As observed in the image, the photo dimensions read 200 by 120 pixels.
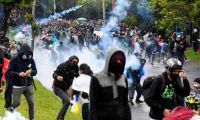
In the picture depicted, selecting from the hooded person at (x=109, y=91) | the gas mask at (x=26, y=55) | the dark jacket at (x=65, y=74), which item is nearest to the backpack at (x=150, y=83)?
the hooded person at (x=109, y=91)

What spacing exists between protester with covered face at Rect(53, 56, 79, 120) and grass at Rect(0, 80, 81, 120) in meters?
0.83

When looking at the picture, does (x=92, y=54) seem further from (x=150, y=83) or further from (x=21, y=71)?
(x=150, y=83)

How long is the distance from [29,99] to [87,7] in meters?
51.7

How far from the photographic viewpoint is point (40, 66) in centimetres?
2439

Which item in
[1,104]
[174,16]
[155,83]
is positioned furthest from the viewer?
[174,16]

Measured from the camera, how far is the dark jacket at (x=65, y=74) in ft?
35.9

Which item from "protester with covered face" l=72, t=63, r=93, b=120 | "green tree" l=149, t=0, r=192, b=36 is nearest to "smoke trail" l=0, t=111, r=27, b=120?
"protester with covered face" l=72, t=63, r=93, b=120

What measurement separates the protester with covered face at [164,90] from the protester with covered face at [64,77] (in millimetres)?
4064

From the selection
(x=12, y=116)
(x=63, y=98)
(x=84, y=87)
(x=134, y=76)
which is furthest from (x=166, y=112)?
(x=134, y=76)

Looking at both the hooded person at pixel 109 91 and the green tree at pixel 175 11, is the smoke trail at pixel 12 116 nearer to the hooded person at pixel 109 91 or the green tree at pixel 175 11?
the hooded person at pixel 109 91

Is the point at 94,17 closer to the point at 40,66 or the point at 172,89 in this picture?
the point at 40,66

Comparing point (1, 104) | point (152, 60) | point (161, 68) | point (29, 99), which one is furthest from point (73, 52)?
point (29, 99)

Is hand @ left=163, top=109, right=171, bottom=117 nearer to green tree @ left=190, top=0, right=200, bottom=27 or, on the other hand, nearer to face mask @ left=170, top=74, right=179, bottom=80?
face mask @ left=170, top=74, right=179, bottom=80

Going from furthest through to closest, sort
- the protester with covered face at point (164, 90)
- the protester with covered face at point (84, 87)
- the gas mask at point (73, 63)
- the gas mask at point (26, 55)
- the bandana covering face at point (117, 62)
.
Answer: the gas mask at point (73, 63), the gas mask at point (26, 55), the protester with covered face at point (84, 87), the protester with covered face at point (164, 90), the bandana covering face at point (117, 62)
